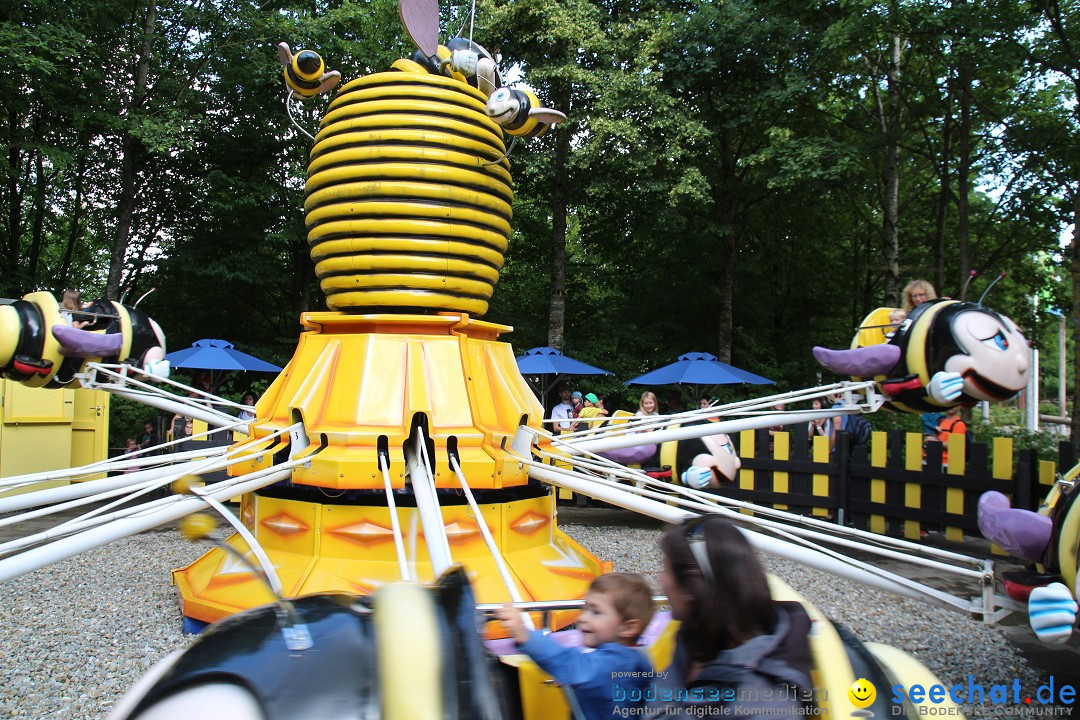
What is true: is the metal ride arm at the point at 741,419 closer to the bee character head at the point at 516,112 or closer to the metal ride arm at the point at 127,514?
the metal ride arm at the point at 127,514

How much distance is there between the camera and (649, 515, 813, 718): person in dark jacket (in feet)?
4.79

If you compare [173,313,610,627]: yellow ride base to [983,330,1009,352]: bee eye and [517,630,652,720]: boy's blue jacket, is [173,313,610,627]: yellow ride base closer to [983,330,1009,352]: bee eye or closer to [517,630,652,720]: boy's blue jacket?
[517,630,652,720]: boy's blue jacket

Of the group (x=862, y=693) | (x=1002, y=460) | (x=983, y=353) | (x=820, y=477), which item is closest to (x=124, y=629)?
(x=862, y=693)

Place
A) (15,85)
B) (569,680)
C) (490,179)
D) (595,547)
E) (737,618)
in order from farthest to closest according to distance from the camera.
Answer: (15,85) < (595,547) < (490,179) < (569,680) < (737,618)

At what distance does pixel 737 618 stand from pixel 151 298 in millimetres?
16035

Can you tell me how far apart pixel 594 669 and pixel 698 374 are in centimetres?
839

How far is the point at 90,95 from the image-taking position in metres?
12.5

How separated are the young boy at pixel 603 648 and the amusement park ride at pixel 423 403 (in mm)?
568

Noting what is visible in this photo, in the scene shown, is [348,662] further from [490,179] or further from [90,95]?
[90,95]

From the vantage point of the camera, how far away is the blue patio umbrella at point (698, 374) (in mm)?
9766

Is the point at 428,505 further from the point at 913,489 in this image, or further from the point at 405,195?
the point at 913,489

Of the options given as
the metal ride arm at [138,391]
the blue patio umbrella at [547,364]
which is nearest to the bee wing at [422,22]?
the metal ride arm at [138,391]

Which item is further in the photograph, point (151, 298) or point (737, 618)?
point (151, 298)

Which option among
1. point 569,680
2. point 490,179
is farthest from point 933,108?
point 569,680
